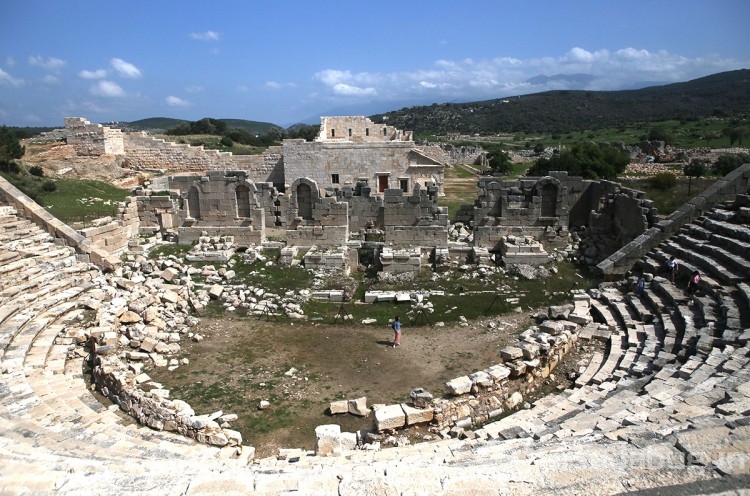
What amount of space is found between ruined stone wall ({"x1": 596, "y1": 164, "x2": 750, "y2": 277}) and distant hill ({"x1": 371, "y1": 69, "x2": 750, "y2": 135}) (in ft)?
339

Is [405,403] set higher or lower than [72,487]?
lower

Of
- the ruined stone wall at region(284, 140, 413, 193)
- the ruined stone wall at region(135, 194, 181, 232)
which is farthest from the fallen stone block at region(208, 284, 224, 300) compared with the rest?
the ruined stone wall at region(284, 140, 413, 193)

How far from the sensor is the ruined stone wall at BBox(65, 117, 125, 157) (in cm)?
3578

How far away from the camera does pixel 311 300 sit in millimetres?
16828

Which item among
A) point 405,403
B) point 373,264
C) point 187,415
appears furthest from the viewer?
point 373,264

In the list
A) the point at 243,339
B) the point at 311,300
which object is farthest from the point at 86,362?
the point at 311,300

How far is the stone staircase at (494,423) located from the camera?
5.56m

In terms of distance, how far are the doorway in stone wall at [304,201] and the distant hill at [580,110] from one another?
345 feet

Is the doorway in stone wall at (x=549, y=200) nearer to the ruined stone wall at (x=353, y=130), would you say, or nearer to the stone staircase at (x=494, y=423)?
the stone staircase at (x=494, y=423)

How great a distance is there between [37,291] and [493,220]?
1696 cm

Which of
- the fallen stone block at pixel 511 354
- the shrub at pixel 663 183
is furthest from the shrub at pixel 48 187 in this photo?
the shrub at pixel 663 183

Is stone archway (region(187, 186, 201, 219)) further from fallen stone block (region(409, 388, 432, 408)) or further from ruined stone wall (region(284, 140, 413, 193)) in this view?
fallen stone block (region(409, 388, 432, 408))

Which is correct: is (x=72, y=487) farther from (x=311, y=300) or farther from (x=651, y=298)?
(x=651, y=298)

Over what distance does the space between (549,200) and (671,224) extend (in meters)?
5.22
